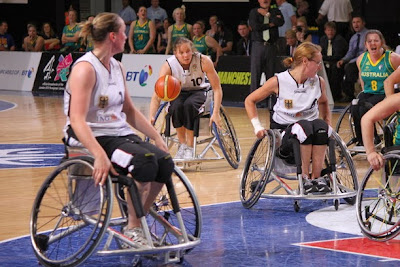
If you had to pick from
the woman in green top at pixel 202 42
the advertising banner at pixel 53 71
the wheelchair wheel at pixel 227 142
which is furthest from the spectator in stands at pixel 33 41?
the wheelchair wheel at pixel 227 142

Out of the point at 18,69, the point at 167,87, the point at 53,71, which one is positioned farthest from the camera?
the point at 18,69

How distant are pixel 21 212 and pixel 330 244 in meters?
2.18

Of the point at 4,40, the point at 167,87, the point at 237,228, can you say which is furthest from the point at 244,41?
the point at 237,228

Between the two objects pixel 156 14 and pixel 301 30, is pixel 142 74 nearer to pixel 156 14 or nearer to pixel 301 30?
pixel 156 14

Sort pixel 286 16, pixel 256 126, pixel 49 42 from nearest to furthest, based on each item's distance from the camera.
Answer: pixel 256 126 → pixel 286 16 → pixel 49 42

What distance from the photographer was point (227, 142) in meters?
8.45

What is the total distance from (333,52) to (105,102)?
1018 cm

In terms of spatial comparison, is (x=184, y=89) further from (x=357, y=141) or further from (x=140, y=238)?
(x=140, y=238)

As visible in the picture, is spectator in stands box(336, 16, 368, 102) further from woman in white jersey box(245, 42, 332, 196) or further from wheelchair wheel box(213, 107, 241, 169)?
woman in white jersey box(245, 42, 332, 196)

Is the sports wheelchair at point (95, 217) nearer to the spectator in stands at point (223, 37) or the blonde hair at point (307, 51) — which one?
the blonde hair at point (307, 51)

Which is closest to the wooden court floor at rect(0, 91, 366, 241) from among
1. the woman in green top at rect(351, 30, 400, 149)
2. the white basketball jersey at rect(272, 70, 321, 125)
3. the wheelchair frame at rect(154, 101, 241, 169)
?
the wheelchair frame at rect(154, 101, 241, 169)

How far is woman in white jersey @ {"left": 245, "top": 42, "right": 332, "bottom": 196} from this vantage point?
623 cm

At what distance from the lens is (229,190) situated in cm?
716

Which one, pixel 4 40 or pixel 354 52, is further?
pixel 4 40
